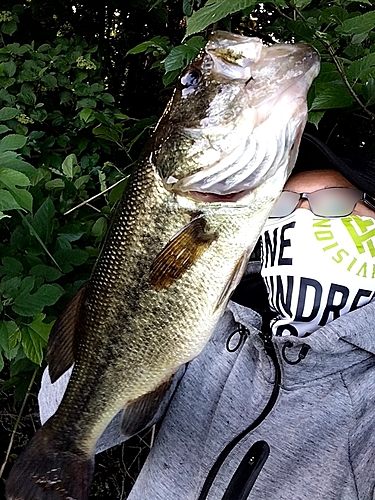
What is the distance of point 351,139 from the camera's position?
9.41 feet

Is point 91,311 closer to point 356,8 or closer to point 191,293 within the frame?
point 191,293

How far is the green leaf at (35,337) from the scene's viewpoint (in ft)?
6.93

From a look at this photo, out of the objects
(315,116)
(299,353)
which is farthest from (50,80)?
(299,353)

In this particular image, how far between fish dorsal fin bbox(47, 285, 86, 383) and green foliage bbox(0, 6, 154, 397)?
350mm

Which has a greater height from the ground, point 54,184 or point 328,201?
point 328,201

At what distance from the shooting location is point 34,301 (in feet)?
6.81

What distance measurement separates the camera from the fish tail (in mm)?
1721

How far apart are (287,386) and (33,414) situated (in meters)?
2.23

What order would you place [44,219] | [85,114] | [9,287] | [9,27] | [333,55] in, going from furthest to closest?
[9,27] < [85,114] < [44,219] < [9,287] < [333,55]

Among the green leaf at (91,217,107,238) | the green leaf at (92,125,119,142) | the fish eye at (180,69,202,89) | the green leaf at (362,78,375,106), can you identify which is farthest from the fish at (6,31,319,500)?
the green leaf at (92,125,119,142)

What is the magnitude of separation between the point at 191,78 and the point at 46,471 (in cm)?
114

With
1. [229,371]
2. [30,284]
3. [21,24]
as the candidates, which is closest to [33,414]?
[30,284]

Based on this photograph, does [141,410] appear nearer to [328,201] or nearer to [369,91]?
[328,201]

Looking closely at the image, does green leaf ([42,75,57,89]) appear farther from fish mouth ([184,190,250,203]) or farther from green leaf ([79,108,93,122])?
fish mouth ([184,190,250,203])
